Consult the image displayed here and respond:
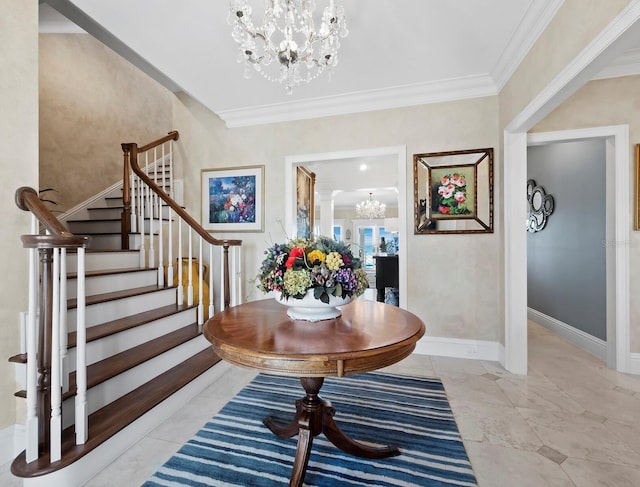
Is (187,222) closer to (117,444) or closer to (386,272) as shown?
(117,444)

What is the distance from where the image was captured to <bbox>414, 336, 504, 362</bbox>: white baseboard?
9.15 ft

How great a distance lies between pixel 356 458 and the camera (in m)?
1.52

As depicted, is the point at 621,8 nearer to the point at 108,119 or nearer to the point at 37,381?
the point at 37,381

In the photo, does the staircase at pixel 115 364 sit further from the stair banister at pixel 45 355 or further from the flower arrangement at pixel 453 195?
the flower arrangement at pixel 453 195

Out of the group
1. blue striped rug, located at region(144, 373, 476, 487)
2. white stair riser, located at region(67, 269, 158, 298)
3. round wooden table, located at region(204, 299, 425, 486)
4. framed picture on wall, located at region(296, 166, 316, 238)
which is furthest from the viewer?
framed picture on wall, located at region(296, 166, 316, 238)

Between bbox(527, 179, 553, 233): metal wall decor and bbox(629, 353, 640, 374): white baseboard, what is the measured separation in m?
1.84

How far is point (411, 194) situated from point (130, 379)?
279cm

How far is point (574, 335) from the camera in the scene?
327 centimetres

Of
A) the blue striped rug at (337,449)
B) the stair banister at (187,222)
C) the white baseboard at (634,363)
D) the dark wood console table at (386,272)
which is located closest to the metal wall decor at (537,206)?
the white baseboard at (634,363)

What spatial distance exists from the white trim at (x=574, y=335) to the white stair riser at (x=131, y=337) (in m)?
3.94

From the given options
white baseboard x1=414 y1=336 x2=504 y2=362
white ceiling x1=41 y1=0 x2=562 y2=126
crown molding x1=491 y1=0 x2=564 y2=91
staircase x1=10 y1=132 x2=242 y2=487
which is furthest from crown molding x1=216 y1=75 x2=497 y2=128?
white baseboard x1=414 y1=336 x2=504 y2=362

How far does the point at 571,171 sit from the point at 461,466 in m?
3.46

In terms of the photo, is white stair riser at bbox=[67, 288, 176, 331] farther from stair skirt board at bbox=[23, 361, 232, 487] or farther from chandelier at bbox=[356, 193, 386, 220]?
chandelier at bbox=[356, 193, 386, 220]

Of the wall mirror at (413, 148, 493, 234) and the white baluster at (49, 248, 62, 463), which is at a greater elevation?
the wall mirror at (413, 148, 493, 234)
